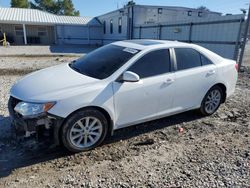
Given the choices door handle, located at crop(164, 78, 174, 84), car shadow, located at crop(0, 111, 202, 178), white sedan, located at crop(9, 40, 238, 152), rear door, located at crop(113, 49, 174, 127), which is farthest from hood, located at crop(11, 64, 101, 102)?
door handle, located at crop(164, 78, 174, 84)

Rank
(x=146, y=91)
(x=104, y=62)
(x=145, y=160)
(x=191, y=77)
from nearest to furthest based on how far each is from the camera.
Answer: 1. (x=145, y=160)
2. (x=146, y=91)
3. (x=104, y=62)
4. (x=191, y=77)

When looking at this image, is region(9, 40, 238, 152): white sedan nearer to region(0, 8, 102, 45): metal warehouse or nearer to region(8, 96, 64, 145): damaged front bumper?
region(8, 96, 64, 145): damaged front bumper

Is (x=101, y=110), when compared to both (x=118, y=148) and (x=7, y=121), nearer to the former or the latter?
(x=118, y=148)

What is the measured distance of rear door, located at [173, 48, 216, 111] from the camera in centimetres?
414

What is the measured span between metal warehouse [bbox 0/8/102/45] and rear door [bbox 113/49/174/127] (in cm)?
2820

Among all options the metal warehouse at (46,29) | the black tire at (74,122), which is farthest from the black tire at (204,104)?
the metal warehouse at (46,29)

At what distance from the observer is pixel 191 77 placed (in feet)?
13.9

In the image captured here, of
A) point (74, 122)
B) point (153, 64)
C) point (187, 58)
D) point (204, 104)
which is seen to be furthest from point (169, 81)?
point (74, 122)

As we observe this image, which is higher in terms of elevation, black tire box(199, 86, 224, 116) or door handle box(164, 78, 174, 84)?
door handle box(164, 78, 174, 84)

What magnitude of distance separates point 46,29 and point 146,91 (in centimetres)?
3100

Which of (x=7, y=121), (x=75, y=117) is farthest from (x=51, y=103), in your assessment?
(x=7, y=121)

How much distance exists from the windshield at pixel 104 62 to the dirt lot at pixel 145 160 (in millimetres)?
1228

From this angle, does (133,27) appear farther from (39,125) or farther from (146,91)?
(39,125)

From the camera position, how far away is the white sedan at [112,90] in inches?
121
